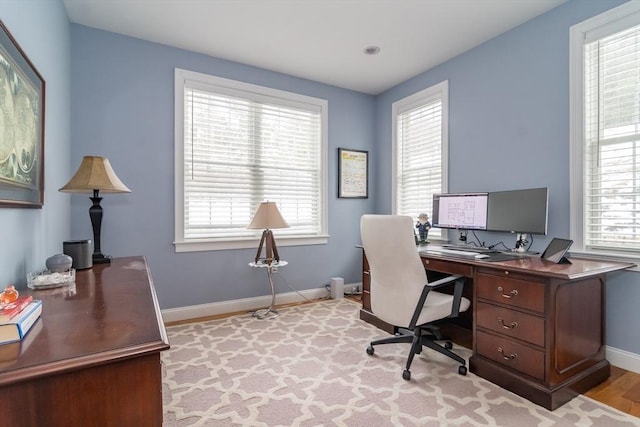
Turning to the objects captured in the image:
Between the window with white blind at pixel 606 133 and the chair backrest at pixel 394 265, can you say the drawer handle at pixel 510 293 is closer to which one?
the chair backrest at pixel 394 265

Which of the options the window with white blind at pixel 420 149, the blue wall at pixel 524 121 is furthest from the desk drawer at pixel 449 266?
the window with white blind at pixel 420 149

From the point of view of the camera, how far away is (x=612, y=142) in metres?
2.23

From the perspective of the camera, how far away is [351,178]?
4.19m

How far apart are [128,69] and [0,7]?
1.75 m

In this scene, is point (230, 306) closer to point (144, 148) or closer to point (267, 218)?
point (267, 218)

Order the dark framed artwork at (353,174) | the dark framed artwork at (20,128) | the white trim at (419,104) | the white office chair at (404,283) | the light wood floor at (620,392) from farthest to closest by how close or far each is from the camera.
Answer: the dark framed artwork at (353,174) → the white trim at (419,104) → the white office chair at (404,283) → the light wood floor at (620,392) → the dark framed artwork at (20,128)

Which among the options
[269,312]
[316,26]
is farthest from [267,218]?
[316,26]

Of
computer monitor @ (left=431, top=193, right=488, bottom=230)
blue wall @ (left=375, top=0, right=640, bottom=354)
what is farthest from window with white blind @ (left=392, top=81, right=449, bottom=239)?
computer monitor @ (left=431, top=193, right=488, bottom=230)

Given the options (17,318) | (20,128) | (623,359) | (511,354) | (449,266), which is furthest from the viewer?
(449,266)

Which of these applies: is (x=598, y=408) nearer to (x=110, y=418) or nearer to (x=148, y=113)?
(x=110, y=418)

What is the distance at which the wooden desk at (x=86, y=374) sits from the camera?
2.10 feet

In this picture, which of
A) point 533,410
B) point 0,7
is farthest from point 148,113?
point 533,410

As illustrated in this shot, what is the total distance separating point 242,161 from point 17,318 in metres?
2.78

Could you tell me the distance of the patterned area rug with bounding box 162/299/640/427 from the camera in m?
1.67
